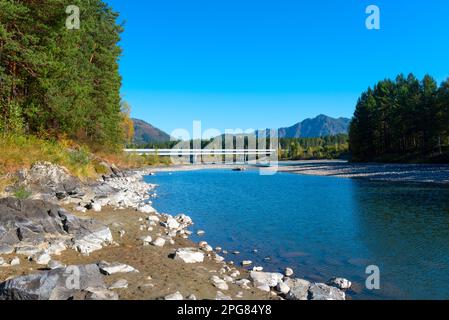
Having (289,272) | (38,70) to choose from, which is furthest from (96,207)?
→ (289,272)

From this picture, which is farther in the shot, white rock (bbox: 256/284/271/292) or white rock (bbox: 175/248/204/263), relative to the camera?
white rock (bbox: 175/248/204/263)

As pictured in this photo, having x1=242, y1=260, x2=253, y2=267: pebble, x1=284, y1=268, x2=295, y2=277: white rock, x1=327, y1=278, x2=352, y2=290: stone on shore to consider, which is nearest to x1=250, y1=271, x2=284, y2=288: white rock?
x1=284, y1=268, x2=295, y2=277: white rock

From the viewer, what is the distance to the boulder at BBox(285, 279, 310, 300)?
8.40 metres

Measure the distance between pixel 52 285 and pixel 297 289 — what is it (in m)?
5.96

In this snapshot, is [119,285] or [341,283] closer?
[119,285]

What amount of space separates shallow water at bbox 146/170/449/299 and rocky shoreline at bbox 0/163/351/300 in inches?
59.5

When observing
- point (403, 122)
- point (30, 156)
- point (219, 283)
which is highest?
point (403, 122)

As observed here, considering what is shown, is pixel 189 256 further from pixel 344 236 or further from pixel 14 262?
pixel 344 236

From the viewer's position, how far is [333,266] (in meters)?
11.7

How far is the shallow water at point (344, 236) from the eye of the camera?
10.7m

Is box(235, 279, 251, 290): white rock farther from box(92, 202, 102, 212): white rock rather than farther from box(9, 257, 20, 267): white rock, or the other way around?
box(92, 202, 102, 212): white rock

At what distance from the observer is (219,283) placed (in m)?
8.58

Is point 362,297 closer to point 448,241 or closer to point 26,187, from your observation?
point 448,241
